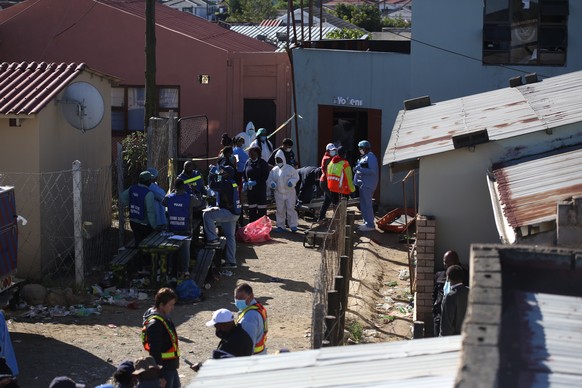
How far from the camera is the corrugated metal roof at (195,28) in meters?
28.2

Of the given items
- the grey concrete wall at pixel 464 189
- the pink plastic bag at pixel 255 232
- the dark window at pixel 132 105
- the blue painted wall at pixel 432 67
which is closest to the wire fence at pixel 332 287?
the grey concrete wall at pixel 464 189

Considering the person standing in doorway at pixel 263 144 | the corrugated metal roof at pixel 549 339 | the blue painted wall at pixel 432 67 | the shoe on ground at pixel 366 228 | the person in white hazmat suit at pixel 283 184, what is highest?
the blue painted wall at pixel 432 67

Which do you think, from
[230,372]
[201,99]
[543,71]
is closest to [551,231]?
[230,372]

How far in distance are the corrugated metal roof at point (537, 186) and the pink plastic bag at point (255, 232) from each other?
739 centimetres

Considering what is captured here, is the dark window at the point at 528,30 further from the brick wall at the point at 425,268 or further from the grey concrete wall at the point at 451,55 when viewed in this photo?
the brick wall at the point at 425,268

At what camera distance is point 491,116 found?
13.7 meters

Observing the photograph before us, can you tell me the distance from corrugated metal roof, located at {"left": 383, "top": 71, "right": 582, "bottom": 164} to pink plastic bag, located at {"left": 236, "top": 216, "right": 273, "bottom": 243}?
127 inches

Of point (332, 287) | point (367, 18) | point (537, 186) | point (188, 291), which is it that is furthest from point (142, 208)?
point (367, 18)

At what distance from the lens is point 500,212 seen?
10.1 meters

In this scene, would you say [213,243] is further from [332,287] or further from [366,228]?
[366,228]

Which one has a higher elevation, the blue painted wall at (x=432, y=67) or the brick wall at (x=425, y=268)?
the blue painted wall at (x=432, y=67)

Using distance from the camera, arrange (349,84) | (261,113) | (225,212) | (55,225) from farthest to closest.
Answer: (261,113) → (349,84) → (225,212) → (55,225)

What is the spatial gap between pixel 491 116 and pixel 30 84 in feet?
23.5

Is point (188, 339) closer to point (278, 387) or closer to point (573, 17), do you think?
point (278, 387)
